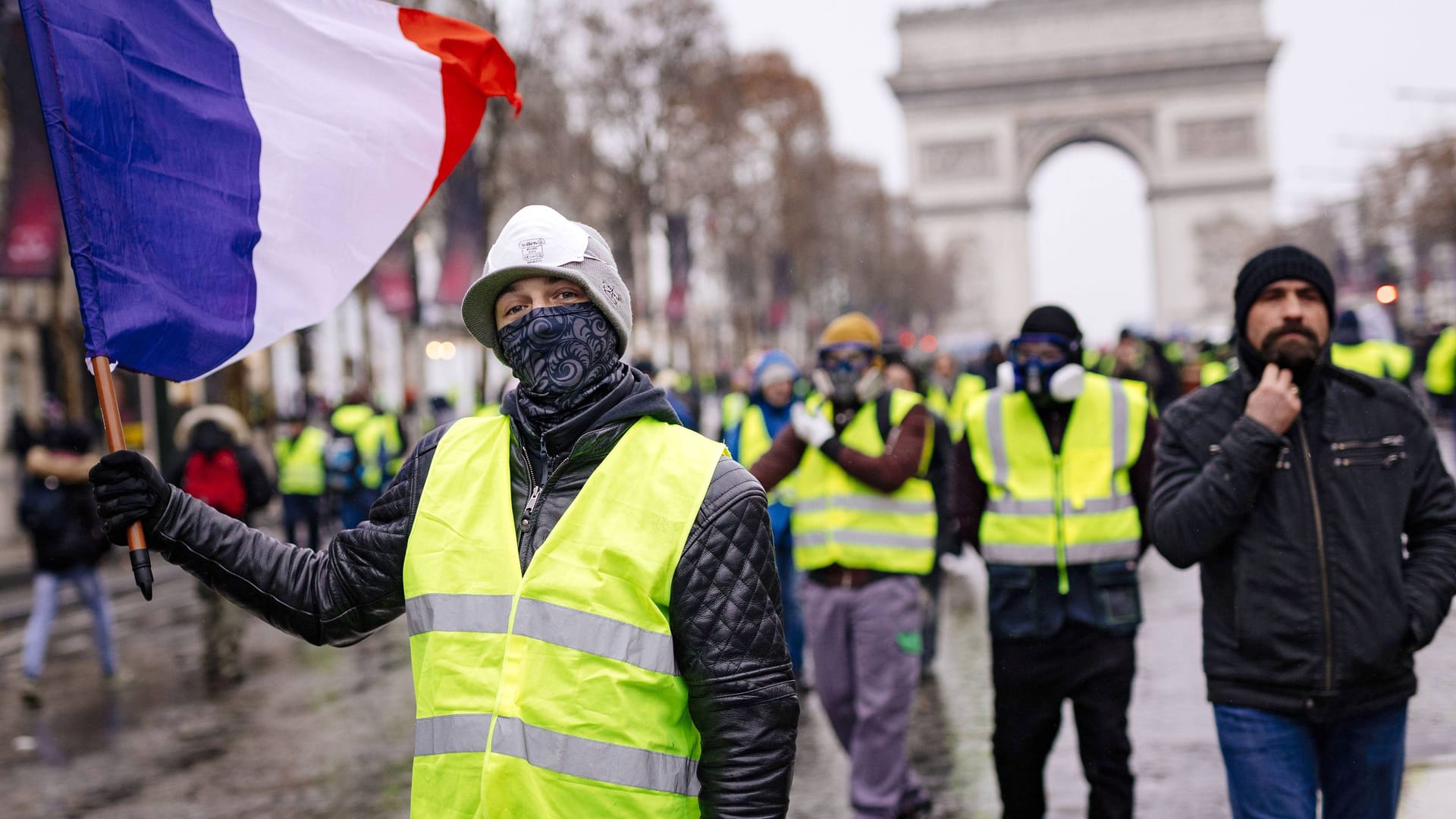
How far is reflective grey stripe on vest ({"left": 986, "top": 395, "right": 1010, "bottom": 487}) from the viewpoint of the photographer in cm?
486

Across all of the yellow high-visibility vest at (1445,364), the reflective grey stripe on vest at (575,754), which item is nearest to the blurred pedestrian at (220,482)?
the reflective grey stripe on vest at (575,754)

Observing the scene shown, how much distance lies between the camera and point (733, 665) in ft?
8.11

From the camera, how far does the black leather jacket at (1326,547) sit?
11.6 ft

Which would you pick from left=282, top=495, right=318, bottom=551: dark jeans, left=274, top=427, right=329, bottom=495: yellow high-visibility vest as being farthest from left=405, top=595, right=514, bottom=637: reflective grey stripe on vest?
left=282, top=495, right=318, bottom=551: dark jeans

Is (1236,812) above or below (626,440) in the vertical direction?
below

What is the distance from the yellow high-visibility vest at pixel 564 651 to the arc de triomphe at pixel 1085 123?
2142 inches

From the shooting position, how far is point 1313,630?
3.54m

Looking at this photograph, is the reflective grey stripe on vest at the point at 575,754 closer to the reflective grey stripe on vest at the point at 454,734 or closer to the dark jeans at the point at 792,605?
the reflective grey stripe on vest at the point at 454,734

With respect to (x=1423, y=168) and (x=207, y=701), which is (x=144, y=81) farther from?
(x=1423, y=168)

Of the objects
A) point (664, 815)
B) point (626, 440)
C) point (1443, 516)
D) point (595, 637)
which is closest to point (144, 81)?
point (626, 440)

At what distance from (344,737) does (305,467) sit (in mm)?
6103

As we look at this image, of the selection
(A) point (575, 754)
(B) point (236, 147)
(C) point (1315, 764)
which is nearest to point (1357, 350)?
(C) point (1315, 764)

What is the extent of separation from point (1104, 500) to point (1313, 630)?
122 centimetres

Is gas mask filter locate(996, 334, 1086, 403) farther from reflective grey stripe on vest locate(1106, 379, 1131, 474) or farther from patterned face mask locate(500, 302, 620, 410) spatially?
patterned face mask locate(500, 302, 620, 410)
